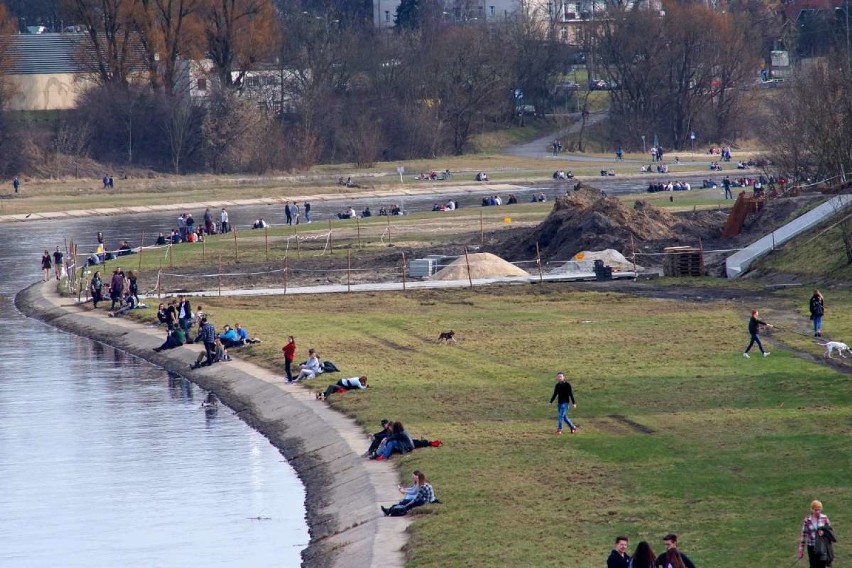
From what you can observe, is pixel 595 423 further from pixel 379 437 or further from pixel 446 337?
pixel 446 337

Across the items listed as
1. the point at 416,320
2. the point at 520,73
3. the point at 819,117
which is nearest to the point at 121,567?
the point at 416,320

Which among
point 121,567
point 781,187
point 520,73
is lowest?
point 121,567

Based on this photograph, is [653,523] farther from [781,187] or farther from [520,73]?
Result: [520,73]

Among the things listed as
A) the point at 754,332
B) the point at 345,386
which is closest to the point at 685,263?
the point at 754,332

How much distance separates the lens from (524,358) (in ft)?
129

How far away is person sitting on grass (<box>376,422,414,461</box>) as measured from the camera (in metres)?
28.8

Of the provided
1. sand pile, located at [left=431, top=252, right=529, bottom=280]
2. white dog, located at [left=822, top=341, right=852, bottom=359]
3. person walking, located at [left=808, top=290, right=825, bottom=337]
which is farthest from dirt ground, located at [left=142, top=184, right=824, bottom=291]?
white dog, located at [left=822, top=341, right=852, bottom=359]

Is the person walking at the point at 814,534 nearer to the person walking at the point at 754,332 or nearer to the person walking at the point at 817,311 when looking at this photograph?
the person walking at the point at 754,332

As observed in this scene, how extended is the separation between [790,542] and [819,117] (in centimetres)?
5126

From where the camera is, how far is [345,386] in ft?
118

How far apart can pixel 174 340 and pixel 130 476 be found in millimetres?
15747

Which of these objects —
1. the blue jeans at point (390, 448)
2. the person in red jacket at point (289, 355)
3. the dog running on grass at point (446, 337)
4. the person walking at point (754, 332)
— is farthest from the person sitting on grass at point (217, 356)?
the person walking at point (754, 332)

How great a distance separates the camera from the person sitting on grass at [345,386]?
35.9 metres

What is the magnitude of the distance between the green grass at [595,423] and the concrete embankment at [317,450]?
0.65m
